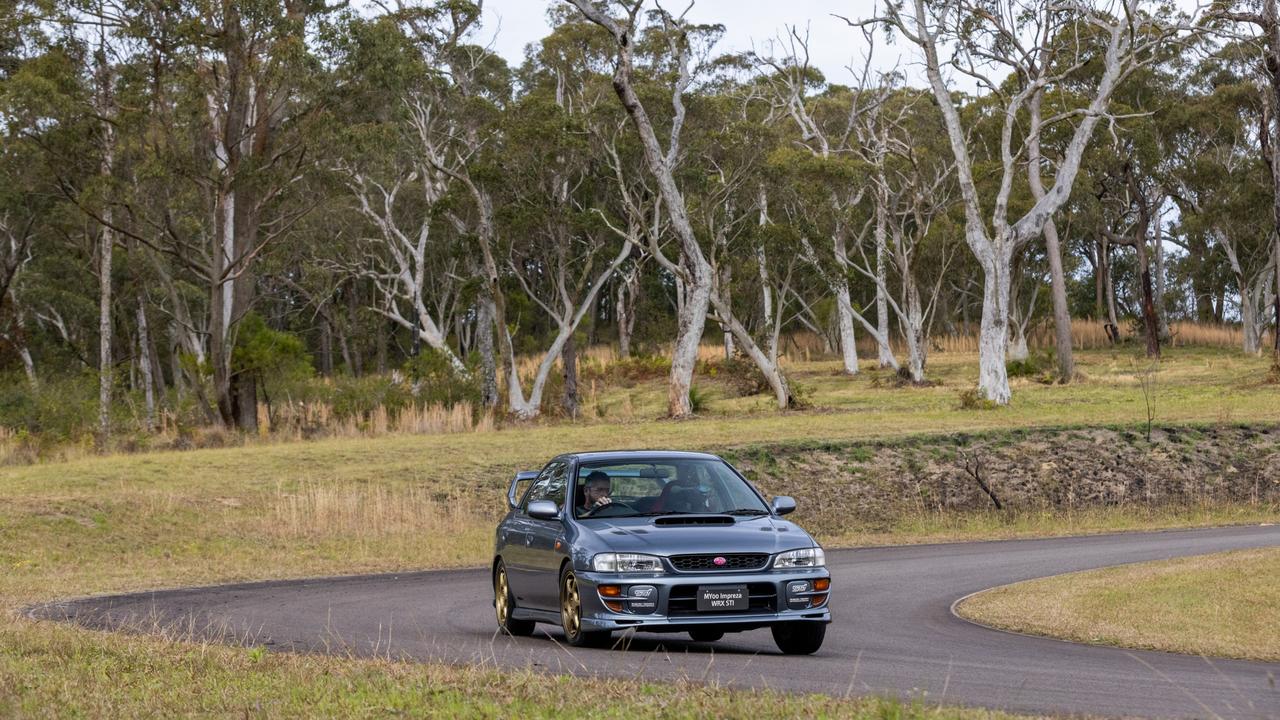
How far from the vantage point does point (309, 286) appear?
6744cm

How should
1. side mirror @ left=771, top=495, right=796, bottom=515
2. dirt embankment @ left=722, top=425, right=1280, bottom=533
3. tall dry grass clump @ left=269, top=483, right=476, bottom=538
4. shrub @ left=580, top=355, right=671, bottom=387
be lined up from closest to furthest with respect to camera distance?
1. side mirror @ left=771, top=495, right=796, bottom=515
2. tall dry grass clump @ left=269, top=483, right=476, bottom=538
3. dirt embankment @ left=722, top=425, right=1280, bottom=533
4. shrub @ left=580, top=355, right=671, bottom=387

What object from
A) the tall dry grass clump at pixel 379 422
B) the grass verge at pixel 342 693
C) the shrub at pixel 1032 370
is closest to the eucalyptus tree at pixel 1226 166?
the shrub at pixel 1032 370

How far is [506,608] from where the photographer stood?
1252 cm

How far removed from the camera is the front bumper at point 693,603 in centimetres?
1046

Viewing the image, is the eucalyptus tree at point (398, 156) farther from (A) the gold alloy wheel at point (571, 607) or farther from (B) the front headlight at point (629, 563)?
(B) the front headlight at point (629, 563)

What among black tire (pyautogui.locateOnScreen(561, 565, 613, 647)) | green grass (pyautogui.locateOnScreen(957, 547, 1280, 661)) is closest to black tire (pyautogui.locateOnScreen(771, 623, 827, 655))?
black tire (pyautogui.locateOnScreen(561, 565, 613, 647))

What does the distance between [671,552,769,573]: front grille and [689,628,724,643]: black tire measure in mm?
427

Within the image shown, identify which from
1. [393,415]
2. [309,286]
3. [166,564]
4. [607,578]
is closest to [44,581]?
[166,564]

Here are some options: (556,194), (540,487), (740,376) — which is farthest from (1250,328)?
(540,487)

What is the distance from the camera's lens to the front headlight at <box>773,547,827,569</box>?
10.7m

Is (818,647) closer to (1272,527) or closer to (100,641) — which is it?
(100,641)

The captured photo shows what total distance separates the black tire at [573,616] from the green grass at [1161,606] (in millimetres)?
3638

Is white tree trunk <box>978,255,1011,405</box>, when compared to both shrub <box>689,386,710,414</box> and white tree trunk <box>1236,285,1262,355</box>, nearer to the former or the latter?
shrub <box>689,386,710,414</box>

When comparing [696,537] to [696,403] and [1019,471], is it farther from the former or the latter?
[696,403]
